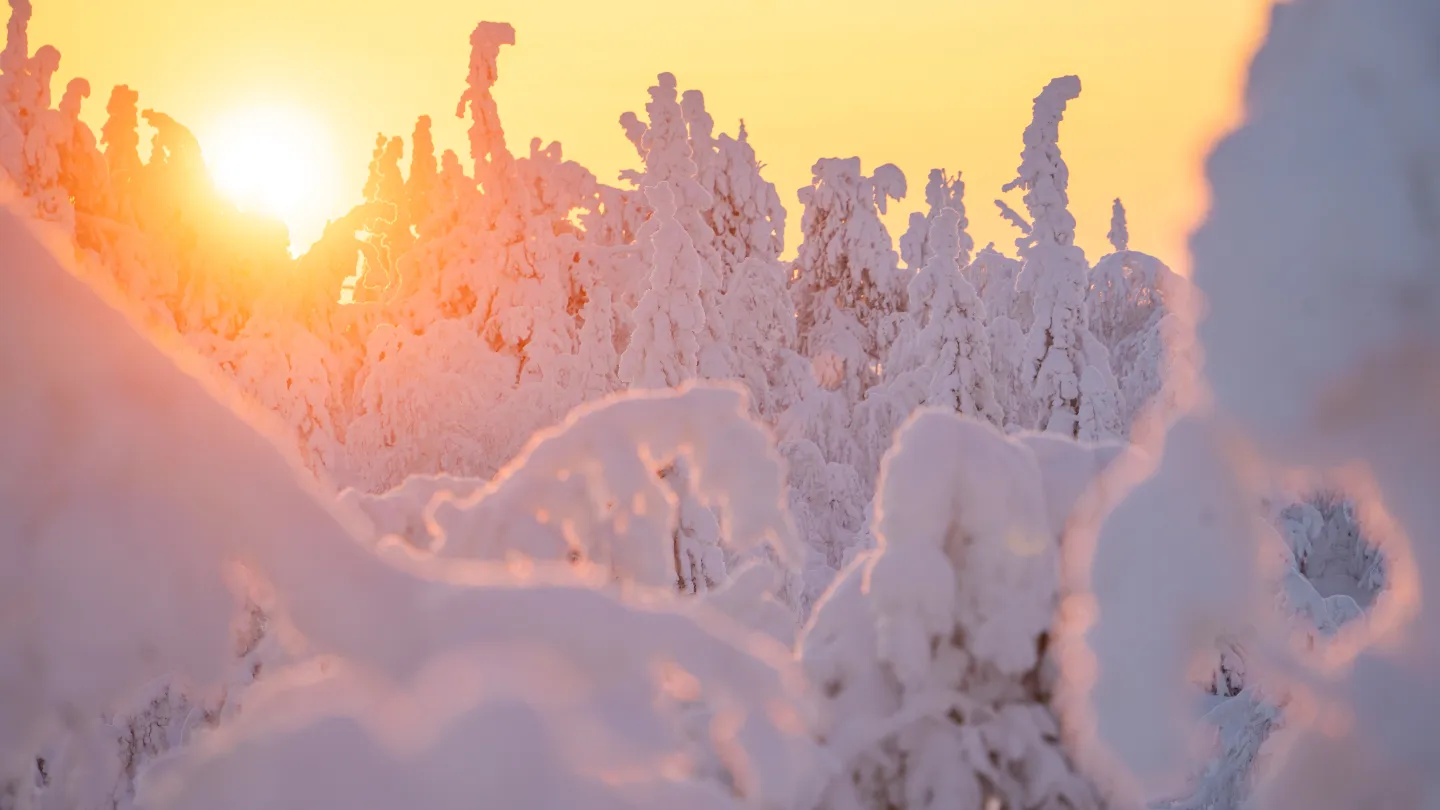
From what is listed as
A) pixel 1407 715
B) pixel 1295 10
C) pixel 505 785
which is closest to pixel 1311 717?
pixel 1407 715

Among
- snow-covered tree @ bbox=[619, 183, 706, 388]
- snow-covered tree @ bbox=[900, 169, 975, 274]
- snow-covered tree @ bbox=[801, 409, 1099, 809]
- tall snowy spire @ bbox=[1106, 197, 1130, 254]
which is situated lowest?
snow-covered tree @ bbox=[801, 409, 1099, 809]

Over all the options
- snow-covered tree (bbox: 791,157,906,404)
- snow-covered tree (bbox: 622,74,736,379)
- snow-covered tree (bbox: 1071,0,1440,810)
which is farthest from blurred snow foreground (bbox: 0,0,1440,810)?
snow-covered tree (bbox: 791,157,906,404)

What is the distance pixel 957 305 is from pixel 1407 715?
19636mm

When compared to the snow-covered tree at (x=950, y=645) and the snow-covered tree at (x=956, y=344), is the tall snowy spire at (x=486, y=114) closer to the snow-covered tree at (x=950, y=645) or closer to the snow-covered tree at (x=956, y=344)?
the snow-covered tree at (x=956, y=344)

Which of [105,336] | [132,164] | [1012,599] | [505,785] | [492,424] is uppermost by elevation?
[132,164]

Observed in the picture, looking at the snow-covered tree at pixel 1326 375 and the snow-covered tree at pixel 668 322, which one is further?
the snow-covered tree at pixel 668 322

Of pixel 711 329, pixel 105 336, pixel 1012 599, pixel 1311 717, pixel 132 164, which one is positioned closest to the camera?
pixel 105 336

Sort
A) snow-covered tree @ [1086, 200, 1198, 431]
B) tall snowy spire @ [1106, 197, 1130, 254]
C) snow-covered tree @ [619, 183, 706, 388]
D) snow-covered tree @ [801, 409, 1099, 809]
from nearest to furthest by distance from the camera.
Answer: snow-covered tree @ [801, 409, 1099, 809]
snow-covered tree @ [619, 183, 706, 388]
snow-covered tree @ [1086, 200, 1198, 431]
tall snowy spire @ [1106, 197, 1130, 254]

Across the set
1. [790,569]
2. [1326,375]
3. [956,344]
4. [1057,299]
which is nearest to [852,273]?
[956,344]

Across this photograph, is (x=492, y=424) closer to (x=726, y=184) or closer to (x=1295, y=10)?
(x=726, y=184)

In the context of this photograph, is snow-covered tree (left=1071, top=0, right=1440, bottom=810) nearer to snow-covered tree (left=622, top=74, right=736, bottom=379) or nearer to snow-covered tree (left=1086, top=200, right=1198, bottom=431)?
snow-covered tree (left=622, top=74, right=736, bottom=379)

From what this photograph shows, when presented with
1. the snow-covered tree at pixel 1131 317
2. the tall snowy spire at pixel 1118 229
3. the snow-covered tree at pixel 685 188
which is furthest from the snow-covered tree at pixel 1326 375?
the tall snowy spire at pixel 1118 229

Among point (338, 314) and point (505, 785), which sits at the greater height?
point (338, 314)

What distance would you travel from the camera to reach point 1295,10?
7.04 ft
